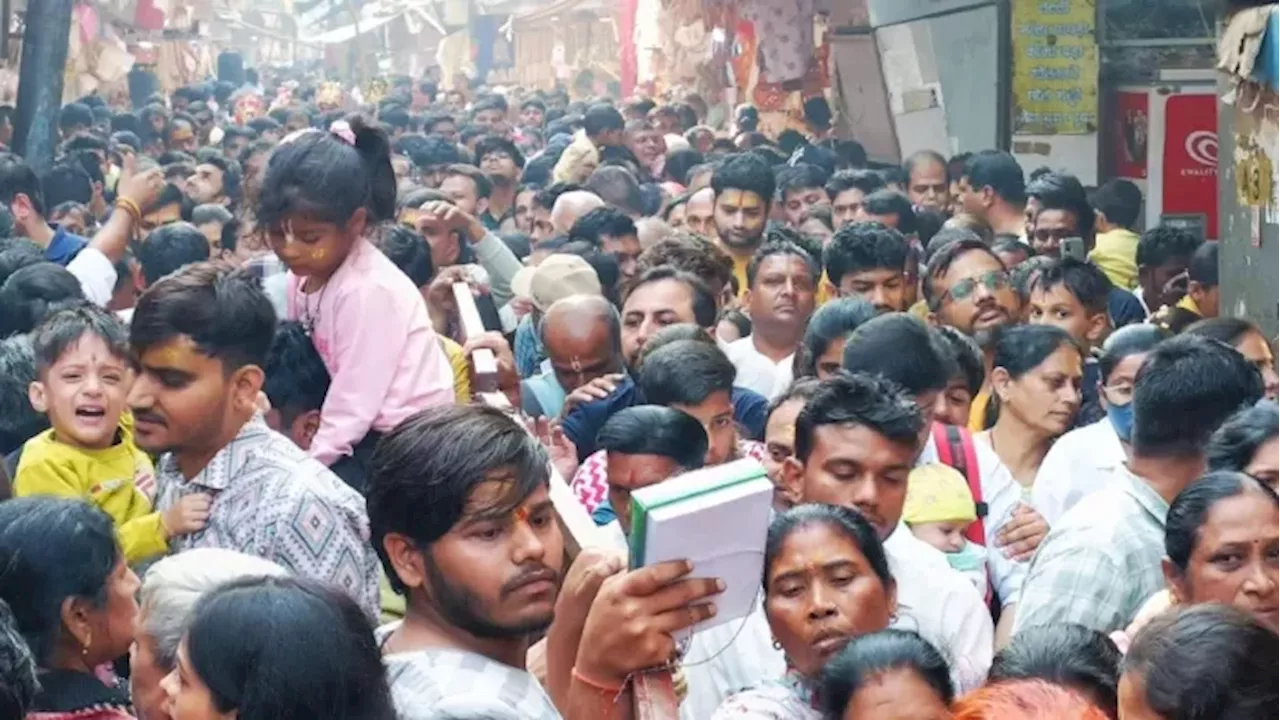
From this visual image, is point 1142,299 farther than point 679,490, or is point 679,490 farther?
point 1142,299

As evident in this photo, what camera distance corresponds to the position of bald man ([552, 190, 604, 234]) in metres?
10.2

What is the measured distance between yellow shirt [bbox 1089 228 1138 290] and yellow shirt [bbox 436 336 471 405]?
4409mm

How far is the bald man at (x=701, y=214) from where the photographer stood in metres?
10.3

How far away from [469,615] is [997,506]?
2.61m

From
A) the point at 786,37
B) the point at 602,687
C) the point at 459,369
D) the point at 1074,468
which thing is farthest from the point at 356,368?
the point at 786,37

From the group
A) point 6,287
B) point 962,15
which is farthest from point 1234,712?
point 962,15

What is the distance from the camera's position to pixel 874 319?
5.51m

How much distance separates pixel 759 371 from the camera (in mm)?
7008

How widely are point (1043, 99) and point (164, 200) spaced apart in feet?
18.6

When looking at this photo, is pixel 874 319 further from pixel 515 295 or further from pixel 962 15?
pixel 962 15

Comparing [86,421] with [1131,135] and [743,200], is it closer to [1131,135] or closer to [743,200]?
[743,200]

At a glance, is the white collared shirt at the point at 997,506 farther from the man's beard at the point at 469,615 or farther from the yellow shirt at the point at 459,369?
the man's beard at the point at 469,615

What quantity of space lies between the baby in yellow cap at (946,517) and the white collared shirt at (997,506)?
0.56 feet

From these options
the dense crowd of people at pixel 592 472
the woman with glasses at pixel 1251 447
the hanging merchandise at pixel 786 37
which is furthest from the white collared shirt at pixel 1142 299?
the hanging merchandise at pixel 786 37
